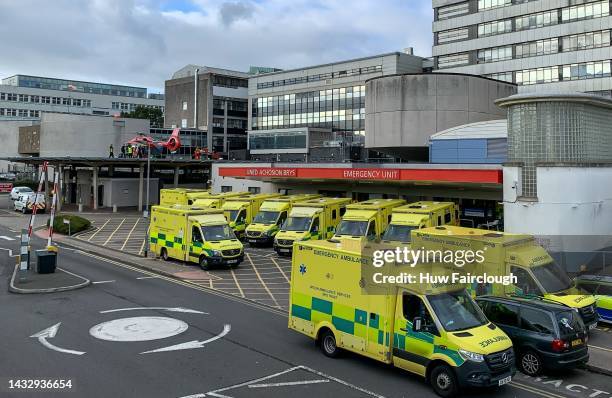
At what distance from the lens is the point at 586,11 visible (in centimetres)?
5947

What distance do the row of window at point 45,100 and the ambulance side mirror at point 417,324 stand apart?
129 meters

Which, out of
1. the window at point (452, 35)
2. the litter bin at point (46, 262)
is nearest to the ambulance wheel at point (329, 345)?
the litter bin at point (46, 262)

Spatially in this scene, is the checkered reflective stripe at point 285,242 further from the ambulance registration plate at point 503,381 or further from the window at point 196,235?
the ambulance registration plate at point 503,381

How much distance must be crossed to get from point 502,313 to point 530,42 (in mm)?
59365

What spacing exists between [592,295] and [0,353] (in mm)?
16738

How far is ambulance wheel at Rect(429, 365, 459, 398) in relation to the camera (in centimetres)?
1066

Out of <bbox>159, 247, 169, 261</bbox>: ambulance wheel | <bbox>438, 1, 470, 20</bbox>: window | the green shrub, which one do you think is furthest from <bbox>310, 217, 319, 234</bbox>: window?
<bbox>438, 1, 470, 20</bbox>: window

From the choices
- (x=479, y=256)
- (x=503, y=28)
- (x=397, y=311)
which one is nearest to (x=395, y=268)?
(x=397, y=311)

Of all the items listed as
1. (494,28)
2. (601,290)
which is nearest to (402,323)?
(601,290)

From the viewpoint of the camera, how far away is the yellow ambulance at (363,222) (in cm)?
2725

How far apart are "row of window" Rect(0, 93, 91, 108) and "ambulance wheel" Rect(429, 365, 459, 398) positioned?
129486mm

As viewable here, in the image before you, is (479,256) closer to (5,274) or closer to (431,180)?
(431,180)

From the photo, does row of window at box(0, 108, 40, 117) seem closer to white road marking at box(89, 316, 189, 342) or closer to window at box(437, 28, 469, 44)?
window at box(437, 28, 469, 44)

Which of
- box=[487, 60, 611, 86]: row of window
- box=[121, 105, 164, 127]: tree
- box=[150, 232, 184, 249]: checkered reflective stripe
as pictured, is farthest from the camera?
box=[121, 105, 164, 127]: tree
